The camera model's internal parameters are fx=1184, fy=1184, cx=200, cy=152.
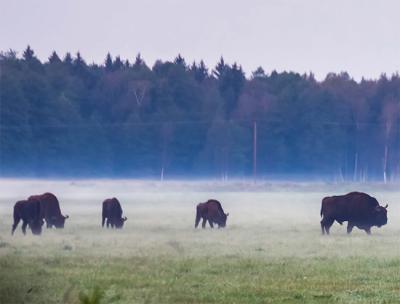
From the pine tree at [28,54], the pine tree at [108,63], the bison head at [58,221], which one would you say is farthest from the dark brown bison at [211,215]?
the pine tree at [108,63]

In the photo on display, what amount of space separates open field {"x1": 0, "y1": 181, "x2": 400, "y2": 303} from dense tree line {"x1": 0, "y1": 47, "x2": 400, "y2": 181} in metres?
6.68

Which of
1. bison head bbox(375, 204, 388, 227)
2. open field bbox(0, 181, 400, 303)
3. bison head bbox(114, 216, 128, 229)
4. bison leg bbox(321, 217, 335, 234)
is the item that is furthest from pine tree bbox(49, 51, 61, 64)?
bison leg bbox(321, 217, 335, 234)

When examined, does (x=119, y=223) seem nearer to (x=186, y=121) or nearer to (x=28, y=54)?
(x=28, y=54)

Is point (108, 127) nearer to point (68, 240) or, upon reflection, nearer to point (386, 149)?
point (386, 149)

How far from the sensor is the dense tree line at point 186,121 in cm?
4652

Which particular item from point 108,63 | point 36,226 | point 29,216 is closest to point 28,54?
point 108,63

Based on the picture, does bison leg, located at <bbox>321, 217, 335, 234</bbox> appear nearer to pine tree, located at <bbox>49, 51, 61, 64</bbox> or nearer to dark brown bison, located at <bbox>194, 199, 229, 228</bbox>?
dark brown bison, located at <bbox>194, 199, 229, 228</bbox>

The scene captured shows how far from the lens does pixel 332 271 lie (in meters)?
18.6

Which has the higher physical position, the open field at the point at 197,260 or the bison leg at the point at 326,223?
the bison leg at the point at 326,223

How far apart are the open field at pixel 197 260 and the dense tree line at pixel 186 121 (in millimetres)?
6677

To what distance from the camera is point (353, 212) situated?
29953mm

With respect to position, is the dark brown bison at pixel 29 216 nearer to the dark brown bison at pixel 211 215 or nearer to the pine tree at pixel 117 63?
the dark brown bison at pixel 211 215

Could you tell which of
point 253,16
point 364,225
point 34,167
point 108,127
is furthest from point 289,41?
point 364,225

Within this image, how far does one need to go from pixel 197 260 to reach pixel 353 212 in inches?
394
